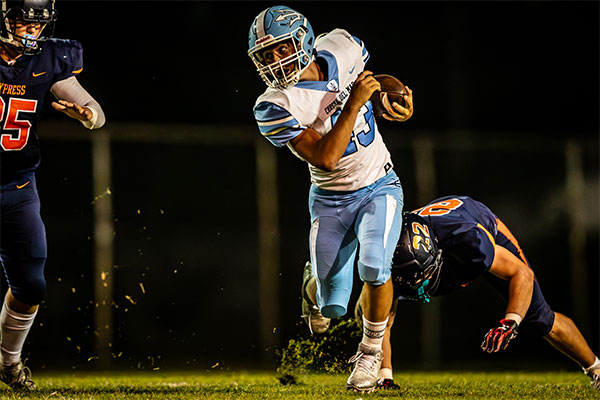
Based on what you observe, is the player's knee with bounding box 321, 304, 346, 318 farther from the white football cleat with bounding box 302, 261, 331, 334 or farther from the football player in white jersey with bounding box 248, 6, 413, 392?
the white football cleat with bounding box 302, 261, 331, 334

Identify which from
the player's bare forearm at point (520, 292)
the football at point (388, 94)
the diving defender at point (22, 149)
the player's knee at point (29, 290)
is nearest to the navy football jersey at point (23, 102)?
the diving defender at point (22, 149)

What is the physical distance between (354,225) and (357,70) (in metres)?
0.85

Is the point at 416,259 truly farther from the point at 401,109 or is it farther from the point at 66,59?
the point at 66,59

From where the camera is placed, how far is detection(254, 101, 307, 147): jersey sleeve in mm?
4195

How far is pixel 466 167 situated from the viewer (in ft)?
28.2

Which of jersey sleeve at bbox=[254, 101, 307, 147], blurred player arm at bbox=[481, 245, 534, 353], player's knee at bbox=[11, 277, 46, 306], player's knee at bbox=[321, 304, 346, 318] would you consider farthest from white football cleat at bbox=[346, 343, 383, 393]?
player's knee at bbox=[11, 277, 46, 306]

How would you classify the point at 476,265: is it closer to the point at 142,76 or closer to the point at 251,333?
the point at 251,333

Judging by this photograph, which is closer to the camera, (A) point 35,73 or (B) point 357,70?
(A) point 35,73

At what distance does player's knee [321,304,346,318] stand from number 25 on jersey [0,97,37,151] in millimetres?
1701

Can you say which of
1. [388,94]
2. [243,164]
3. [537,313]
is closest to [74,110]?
[388,94]

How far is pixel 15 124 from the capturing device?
4.17 m

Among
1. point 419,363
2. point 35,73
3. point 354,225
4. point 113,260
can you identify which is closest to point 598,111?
point 419,363

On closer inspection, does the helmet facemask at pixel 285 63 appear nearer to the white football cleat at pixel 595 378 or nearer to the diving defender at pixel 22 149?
the diving defender at pixel 22 149

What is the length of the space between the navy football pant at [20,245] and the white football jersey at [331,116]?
1.22m
